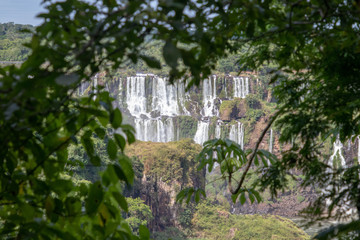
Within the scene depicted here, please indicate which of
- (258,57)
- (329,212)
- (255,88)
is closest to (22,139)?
(329,212)

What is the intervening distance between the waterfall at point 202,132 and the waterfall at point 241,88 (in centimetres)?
186

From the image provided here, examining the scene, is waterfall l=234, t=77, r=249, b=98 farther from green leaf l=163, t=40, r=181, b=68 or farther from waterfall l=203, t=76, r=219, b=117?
green leaf l=163, t=40, r=181, b=68

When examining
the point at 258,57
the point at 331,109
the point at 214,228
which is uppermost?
the point at 258,57

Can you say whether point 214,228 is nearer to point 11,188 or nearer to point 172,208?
point 172,208

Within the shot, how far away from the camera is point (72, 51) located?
1.24 ft

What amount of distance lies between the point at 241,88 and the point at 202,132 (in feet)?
8.33

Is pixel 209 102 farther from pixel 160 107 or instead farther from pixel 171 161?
pixel 171 161

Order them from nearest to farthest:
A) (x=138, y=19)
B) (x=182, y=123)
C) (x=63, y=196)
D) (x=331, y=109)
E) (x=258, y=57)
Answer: (x=138, y=19) → (x=63, y=196) → (x=331, y=109) → (x=258, y=57) → (x=182, y=123)

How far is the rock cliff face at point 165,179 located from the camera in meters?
9.58

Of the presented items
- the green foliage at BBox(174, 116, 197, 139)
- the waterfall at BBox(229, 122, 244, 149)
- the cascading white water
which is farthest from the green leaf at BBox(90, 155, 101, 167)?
the green foliage at BBox(174, 116, 197, 139)

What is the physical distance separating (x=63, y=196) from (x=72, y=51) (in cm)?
21

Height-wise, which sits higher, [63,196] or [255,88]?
[255,88]

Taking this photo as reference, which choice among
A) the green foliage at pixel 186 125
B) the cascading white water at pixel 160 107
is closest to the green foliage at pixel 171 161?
the cascading white water at pixel 160 107

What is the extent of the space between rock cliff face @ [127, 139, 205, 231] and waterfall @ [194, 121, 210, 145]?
4.76 metres
